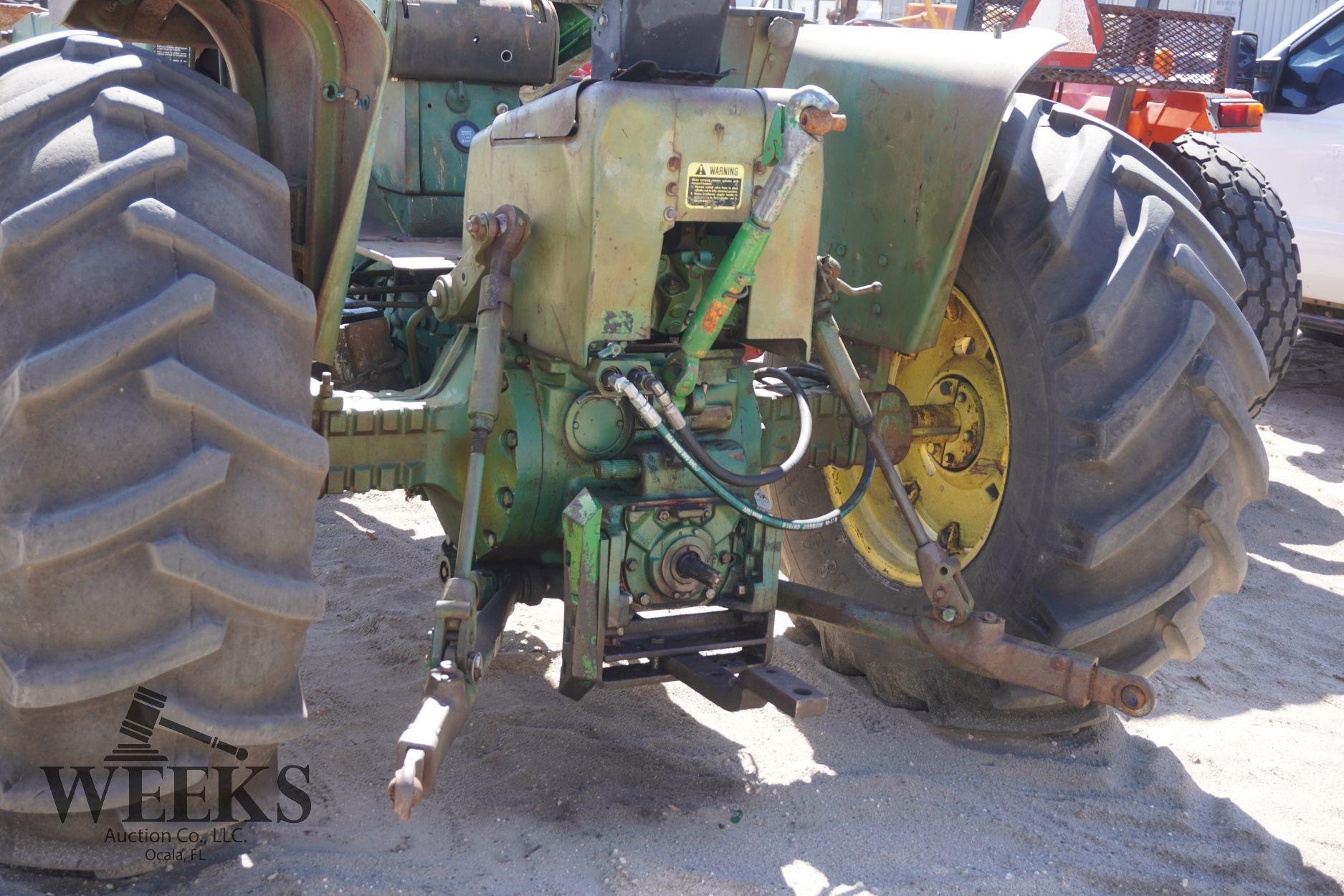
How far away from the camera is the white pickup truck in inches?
285

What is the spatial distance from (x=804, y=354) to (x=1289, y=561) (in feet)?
10.8

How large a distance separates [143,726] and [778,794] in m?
1.44

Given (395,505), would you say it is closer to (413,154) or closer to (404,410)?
(413,154)

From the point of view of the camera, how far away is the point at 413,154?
4242mm

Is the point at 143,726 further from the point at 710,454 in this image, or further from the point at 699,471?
the point at 710,454

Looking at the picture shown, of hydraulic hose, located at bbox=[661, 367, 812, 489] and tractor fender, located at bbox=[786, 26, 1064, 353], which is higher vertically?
tractor fender, located at bbox=[786, 26, 1064, 353]

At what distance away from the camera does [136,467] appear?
6.24 ft

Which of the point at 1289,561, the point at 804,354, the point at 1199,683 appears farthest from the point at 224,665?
the point at 1289,561

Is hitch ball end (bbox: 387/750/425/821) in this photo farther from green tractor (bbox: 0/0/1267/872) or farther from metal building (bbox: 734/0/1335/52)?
metal building (bbox: 734/0/1335/52)

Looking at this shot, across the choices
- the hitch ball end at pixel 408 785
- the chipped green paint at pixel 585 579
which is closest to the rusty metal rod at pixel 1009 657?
the chipped green paint at pixel 585 579

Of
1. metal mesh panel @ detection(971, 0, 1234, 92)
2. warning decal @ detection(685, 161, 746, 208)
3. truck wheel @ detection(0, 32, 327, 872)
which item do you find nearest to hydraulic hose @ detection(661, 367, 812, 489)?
warning decal @ detection(685, 161, 746, 208)

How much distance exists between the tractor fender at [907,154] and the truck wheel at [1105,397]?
0.39ft

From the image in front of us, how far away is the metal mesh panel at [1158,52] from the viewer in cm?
602

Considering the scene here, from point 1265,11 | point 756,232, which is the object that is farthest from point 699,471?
point 1265,11
